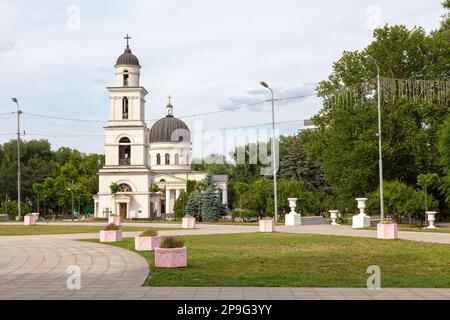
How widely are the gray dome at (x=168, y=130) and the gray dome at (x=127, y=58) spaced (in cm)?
1890

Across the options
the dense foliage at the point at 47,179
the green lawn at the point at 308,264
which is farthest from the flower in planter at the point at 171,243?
the dense foliage at the point at 47,179

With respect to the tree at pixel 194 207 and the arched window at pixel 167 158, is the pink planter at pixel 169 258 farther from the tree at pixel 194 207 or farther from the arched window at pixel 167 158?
the arched window at pixel 167 158

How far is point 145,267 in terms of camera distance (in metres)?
13.9

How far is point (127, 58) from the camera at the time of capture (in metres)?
71.4

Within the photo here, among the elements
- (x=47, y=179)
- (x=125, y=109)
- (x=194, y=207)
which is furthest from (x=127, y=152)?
(x=194, y=207)

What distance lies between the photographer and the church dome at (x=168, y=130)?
89.1 metres

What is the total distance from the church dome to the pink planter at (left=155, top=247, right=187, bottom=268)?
7537cm

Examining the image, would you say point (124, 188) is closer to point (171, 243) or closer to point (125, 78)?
point (125, 78)

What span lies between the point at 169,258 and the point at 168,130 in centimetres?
7621

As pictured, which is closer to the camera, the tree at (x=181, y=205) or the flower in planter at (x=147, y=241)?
the flower in planter at (x=147, y=241)

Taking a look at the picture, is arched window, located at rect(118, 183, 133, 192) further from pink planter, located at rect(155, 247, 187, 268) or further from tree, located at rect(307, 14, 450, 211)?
pink planter, located at rect(155, 247, 187, 268)
